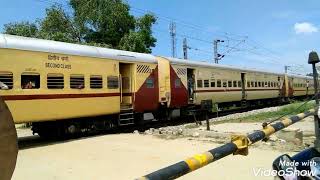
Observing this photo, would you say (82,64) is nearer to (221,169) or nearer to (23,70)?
(23,70)

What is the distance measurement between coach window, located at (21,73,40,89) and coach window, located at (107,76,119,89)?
341cm

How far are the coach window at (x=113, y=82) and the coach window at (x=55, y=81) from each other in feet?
7.99

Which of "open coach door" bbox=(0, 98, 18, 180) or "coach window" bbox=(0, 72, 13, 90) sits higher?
"coach window" bbox=(0, 72, 13, 90)

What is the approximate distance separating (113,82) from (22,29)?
19.6 meters

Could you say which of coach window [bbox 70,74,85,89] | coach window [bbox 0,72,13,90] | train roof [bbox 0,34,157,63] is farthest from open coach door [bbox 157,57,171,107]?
coach window [bbox 0,72,13,90]

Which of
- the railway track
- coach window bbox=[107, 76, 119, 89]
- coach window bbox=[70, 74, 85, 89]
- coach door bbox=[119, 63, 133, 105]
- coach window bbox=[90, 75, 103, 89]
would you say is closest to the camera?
the railway track

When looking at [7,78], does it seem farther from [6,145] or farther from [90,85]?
[6,145]

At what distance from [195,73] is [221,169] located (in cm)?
1506

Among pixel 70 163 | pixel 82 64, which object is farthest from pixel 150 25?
pixel 70 163

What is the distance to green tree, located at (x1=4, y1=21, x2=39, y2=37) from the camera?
3312 centimetres

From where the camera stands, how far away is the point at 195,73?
74.6 feet

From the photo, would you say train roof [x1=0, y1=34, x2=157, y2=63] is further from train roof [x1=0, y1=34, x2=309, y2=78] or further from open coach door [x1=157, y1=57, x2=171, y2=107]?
open coach door [x1=157, y1=57, x2=171, y2=107]

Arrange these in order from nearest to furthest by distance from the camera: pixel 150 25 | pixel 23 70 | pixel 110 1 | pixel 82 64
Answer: pixel 23 70 < pixel 82 64 < pixel 110 1 < pixel 150 25

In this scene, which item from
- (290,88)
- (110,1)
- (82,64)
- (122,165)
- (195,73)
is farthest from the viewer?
(290,88)
